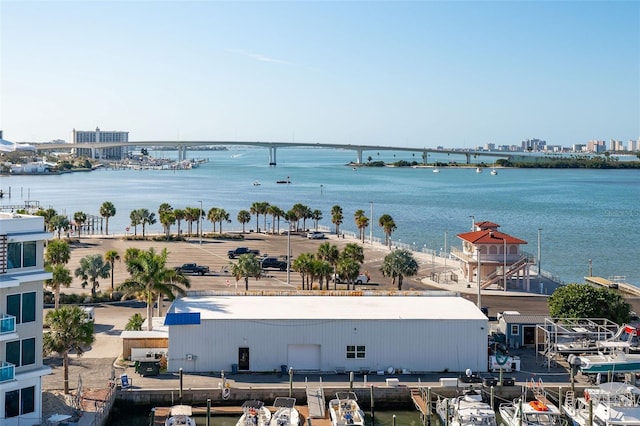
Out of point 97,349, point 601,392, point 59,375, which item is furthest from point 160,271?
point 601,392

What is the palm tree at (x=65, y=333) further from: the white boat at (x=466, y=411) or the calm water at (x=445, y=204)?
the calm water at (x=445, y=204)

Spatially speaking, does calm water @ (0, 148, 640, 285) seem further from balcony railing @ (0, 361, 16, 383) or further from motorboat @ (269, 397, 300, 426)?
balcony railing @ (0, 361, 16, 383)

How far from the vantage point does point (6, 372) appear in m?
20.1

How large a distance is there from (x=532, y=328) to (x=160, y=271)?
15635 millimetres

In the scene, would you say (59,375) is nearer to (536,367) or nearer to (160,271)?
(160,271)

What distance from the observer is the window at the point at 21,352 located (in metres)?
20.6

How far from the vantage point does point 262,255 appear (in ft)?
187

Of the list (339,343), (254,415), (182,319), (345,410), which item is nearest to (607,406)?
(345,410)

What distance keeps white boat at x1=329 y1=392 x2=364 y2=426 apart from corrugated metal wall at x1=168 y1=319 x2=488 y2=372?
282 cm

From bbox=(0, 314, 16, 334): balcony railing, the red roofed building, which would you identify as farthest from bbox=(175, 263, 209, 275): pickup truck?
bbox=(0, 314, 16, 334): balcony railing

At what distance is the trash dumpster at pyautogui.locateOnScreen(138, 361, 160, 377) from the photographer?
87.5 feet

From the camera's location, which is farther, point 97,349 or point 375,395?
point 97,349

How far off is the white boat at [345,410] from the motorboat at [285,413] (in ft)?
3.77

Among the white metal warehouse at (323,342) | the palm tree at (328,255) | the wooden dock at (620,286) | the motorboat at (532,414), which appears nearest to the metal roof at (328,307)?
the white metal warehouse at (323,342)
